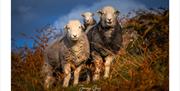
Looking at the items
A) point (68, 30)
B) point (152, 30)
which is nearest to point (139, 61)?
point (152, 30)

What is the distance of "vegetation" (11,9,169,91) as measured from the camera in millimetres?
1986

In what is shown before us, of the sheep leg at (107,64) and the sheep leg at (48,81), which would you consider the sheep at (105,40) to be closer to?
the sheep leg at (107,64)

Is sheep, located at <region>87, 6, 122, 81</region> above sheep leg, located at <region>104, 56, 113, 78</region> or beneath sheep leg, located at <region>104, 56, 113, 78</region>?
above

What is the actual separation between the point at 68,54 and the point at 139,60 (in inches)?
12.6

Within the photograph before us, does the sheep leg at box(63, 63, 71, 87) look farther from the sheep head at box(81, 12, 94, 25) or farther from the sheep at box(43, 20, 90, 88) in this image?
the sheep head at box(81, 12, 94, 25)

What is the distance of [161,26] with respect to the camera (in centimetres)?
207

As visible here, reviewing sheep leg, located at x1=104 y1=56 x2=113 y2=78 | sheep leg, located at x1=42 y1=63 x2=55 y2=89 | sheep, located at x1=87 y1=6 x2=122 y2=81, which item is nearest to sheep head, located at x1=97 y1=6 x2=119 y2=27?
sheep, located at x1=87 y1=6 x2=122 y2=81

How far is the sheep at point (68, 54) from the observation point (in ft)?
6.51

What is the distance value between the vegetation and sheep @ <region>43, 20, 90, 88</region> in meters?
0.03

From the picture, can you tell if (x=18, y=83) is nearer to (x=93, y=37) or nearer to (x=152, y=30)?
(x=93, y=37)

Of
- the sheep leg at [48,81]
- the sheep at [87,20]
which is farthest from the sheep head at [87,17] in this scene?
the sheep leg at [48,81]

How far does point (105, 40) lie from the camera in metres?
2.03

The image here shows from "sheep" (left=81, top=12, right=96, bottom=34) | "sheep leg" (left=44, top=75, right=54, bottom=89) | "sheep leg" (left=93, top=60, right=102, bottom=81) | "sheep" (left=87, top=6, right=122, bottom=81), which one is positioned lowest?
"sheep leg" (left=44, top=75, right=54, bottom=89)
